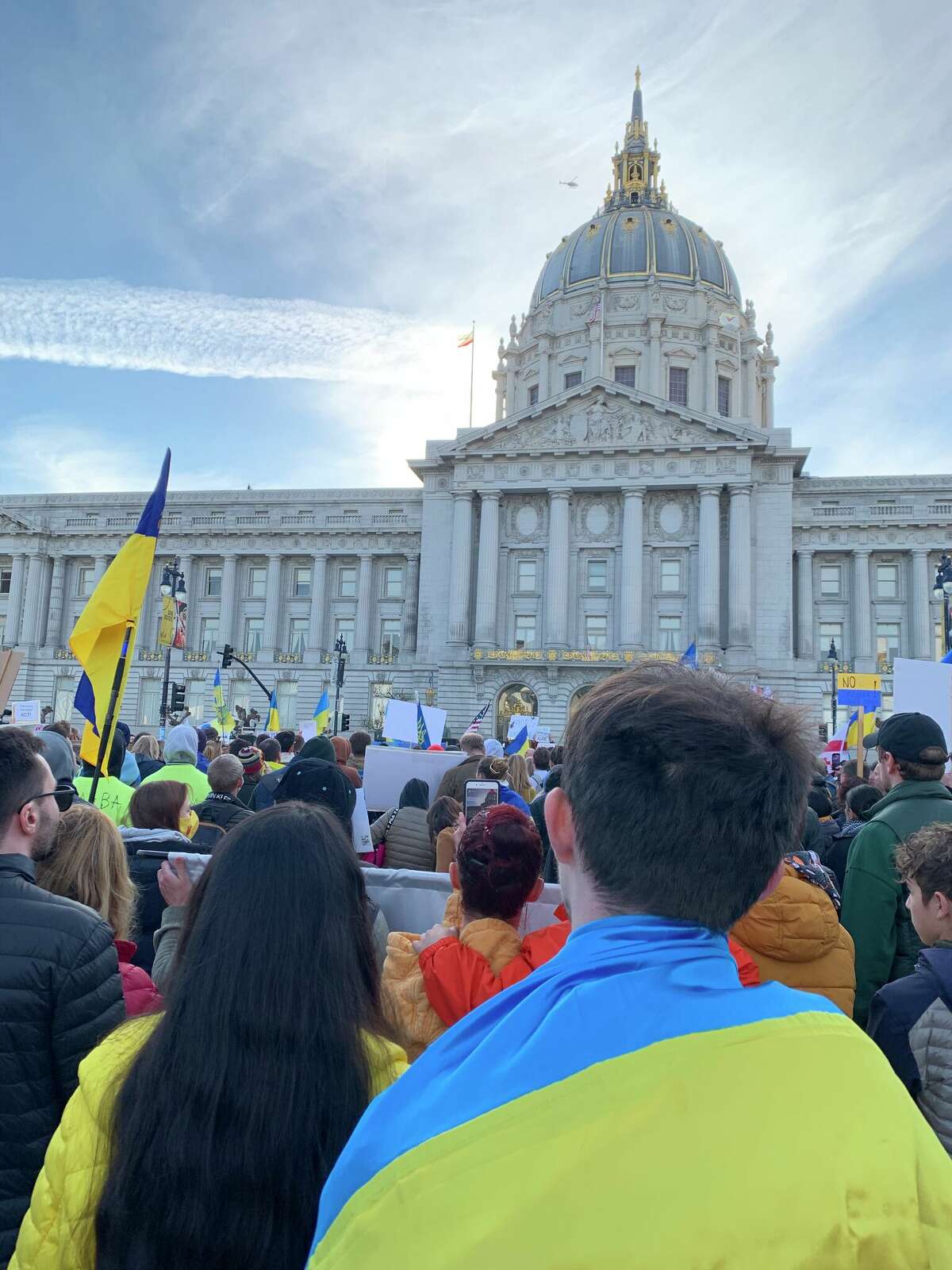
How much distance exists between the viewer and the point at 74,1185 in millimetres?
1919

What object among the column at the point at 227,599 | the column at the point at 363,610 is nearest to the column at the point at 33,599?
the column at the point at 227,599

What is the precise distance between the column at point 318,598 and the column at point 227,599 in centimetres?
504

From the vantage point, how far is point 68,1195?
1.92m

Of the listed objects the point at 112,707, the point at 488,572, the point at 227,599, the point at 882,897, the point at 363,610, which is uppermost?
the point at 488,572

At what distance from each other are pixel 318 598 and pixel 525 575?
13276mm

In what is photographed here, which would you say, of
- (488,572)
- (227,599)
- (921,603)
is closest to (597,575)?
(488,572)

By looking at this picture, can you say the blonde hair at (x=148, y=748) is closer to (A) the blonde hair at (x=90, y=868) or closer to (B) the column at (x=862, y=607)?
(A) the blonde hair at (x=90, y=868)

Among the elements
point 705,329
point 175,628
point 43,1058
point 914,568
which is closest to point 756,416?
point 705,329

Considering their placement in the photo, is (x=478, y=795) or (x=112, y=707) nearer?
(x=478, y=795)

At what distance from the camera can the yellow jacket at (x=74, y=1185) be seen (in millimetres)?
1914

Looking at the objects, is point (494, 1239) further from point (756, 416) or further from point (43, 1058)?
point (756, 416)

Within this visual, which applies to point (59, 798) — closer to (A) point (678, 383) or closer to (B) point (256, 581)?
(B) point (256, 581)

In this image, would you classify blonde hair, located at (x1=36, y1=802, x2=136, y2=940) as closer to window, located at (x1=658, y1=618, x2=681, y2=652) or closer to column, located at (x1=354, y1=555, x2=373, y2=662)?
window, located at (x1=658, y1=618, x2=681, y2=652)

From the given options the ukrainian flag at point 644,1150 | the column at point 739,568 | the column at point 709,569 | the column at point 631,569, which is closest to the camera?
the ukrainian flag at point 644,1150
